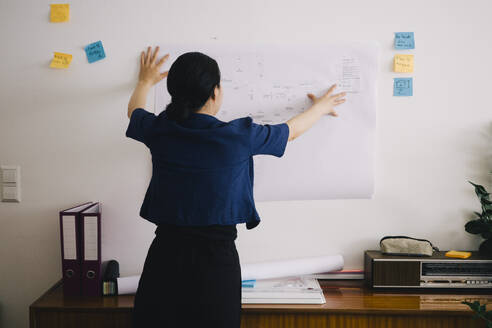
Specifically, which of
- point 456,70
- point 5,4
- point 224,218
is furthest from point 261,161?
point 5,4

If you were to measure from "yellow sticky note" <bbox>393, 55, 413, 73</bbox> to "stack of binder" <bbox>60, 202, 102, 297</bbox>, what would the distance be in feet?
4.59

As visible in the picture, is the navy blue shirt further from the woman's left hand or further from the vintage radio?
the vintage radio

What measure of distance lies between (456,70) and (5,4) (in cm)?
202

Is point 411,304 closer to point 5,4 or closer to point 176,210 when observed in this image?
point 176,210

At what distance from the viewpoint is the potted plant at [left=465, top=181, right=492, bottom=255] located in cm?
160

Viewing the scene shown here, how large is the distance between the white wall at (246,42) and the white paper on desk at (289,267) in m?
0.09

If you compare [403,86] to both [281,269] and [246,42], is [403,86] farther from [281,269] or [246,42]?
[281,269]

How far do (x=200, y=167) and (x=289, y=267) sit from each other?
758 millimetres

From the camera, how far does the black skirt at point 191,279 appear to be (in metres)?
1.13

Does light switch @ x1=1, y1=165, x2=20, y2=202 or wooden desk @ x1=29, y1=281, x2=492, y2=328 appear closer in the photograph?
wooden desk @ x1=29, y1=281, x2=492, y2=328

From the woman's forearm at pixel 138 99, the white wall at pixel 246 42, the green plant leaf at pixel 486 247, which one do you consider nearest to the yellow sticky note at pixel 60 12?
the white wall at pixel 246 42

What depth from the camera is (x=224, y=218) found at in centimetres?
111

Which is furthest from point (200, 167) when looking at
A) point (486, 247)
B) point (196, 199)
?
point (486, 247)

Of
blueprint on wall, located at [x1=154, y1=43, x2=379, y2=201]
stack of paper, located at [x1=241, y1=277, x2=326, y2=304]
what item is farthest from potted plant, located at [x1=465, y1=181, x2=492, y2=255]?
stack of paper, located at [x1=241, y1=277, x2=326, y2=304]
